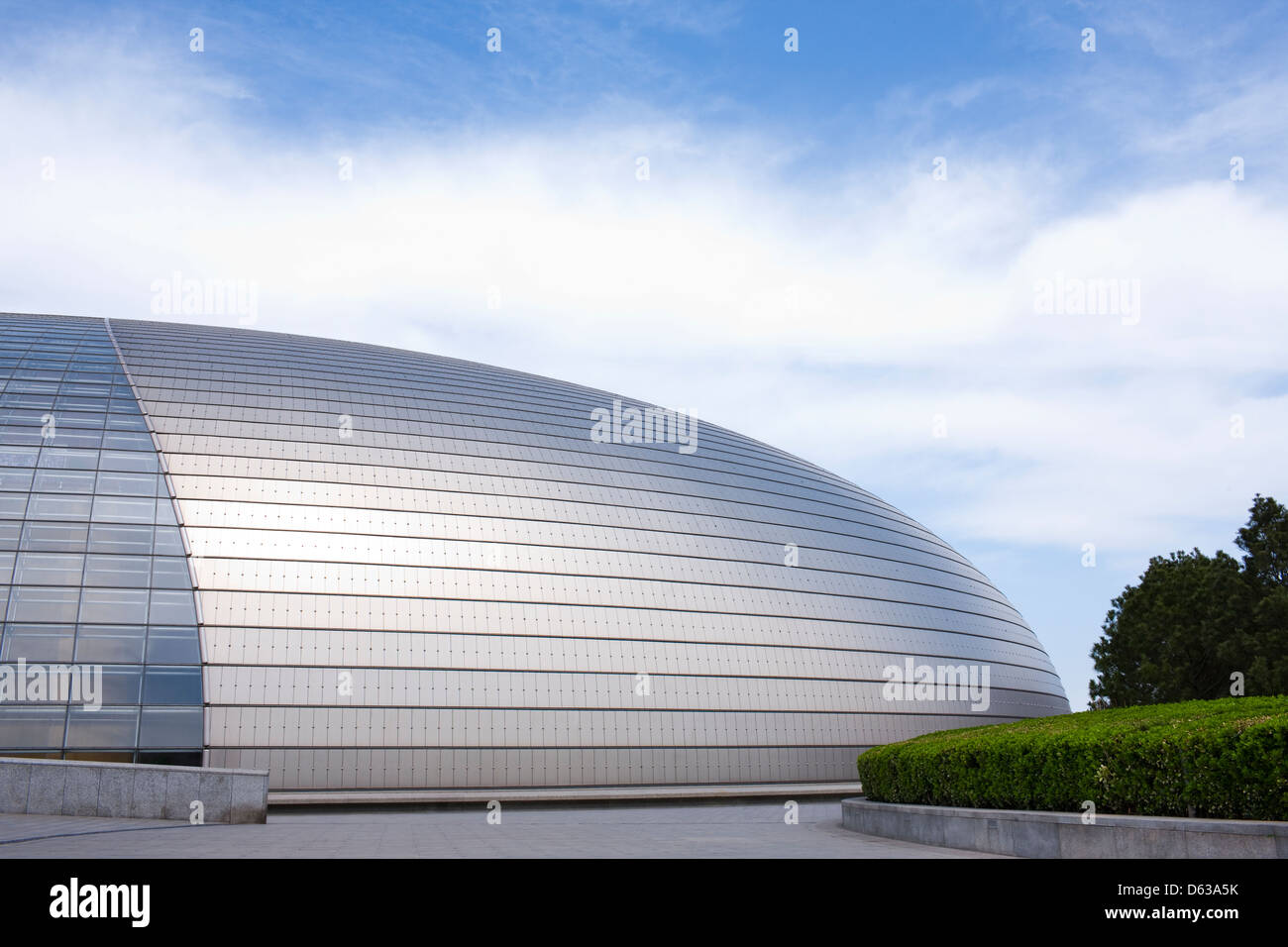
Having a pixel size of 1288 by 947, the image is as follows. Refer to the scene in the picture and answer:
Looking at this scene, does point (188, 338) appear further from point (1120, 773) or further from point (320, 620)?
point (1120, 773)

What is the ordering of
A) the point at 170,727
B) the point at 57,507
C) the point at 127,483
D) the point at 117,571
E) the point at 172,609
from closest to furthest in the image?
the point at 170,727, the point at 172,609, the point at 117,571, the point at 57,507, the point at 127,483

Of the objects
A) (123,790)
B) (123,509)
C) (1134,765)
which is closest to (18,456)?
(123,509)

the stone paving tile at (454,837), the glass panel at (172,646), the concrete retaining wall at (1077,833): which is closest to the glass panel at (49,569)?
the glass panel at (172,646)

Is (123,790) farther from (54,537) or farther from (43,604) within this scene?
(54,537)

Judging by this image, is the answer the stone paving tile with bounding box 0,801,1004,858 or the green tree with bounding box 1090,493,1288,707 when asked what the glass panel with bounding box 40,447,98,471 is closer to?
the stone paving tile with bounding box 0,801,1004,858

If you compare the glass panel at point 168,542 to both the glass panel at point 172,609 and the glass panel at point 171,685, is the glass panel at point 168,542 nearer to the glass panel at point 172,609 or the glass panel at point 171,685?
the glass panel at point 172,609

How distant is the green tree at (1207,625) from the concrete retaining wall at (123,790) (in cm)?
2834

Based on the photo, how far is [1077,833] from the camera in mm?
12484

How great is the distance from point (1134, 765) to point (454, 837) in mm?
9683

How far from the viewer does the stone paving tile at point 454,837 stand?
42.1 ft

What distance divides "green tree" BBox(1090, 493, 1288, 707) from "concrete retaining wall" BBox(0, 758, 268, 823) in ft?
93.0

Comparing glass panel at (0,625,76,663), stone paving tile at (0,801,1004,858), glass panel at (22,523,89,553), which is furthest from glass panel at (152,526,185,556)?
stone paving tile at (0,801,1004,858)

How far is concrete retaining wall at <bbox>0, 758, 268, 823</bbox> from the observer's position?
56.7 ft
